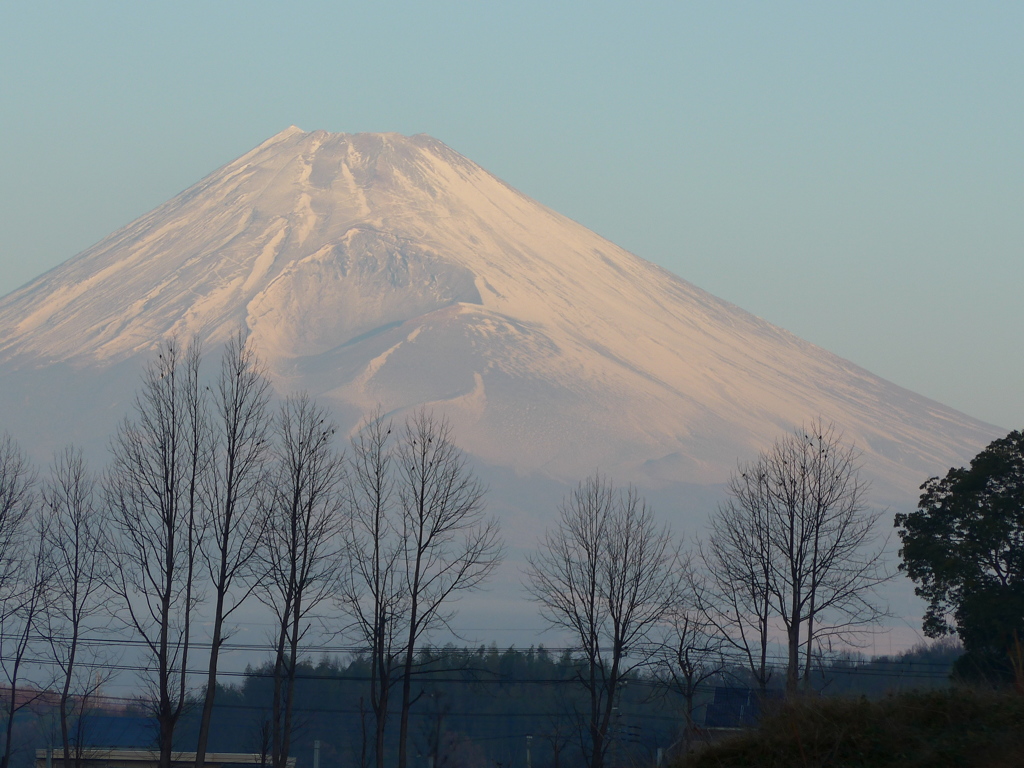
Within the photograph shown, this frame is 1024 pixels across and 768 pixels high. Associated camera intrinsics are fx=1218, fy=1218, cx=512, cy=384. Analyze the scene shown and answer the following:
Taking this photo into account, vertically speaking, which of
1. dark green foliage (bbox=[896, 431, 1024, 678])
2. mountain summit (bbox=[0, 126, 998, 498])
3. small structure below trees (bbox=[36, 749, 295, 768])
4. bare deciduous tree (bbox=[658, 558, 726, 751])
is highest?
mountain summit (bbox=[0, 126, 998, 498])

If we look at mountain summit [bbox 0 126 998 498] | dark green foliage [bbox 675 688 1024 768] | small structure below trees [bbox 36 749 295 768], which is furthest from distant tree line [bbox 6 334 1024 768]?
mountain summit [bbox 0 126 998 498]

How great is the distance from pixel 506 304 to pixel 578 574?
160136 mm

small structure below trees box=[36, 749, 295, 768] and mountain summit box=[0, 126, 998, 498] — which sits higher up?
mountain summit box=[0, 126, 998, 498]

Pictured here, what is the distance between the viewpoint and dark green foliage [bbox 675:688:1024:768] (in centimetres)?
1226

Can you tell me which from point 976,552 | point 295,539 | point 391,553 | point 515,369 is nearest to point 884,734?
point 295,539

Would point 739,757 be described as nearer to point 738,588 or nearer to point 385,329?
point 738,588

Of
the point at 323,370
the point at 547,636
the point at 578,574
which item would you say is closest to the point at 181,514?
the point at 578,574

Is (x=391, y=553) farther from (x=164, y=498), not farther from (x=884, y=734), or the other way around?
(x=884, y=734)

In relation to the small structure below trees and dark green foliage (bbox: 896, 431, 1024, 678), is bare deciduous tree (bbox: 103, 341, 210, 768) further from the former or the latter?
dark green foliage (bbox: 896, 431, 1024, 678)

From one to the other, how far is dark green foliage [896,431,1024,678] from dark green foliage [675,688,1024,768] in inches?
722

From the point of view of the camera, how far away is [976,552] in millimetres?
32281

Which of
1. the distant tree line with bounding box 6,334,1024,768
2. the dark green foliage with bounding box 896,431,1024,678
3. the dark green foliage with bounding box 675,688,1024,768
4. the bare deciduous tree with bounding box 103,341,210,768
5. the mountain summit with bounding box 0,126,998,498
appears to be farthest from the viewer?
the mountain summit with bounding box 0,126,998,498

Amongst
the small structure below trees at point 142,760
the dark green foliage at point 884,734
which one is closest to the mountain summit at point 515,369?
the small structure below trees at point 142,760

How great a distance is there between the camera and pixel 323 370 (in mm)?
182750
